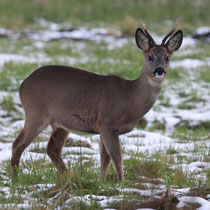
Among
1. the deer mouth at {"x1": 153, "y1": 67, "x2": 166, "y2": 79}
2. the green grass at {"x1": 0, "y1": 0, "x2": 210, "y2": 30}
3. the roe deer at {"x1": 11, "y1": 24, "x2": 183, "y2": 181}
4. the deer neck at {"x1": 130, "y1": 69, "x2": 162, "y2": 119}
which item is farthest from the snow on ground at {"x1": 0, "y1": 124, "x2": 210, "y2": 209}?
the green grass at {"x1": 0, "y1": 0, "x2": 210, "y2": 30}

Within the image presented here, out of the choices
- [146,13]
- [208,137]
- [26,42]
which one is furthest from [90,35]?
[208,137]

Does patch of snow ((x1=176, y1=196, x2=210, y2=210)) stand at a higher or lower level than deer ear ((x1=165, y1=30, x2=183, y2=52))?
lower

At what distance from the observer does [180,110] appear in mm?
9117

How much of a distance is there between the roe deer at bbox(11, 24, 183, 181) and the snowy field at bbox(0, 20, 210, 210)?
10.5 inches

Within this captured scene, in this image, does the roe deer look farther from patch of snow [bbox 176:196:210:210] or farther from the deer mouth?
patch of snow [bbox 176:196:210:210]

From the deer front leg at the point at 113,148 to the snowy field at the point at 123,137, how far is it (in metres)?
0.16

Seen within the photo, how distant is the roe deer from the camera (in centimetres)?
478

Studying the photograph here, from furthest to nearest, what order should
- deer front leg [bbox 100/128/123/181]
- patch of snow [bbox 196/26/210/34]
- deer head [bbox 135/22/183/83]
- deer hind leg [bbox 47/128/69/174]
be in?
patch of snow [bbox 196/26/210/34] < deer hind leg [bbox 47/128/69/174] < deer head [bbox 135/22/183/83] < deer front leg [bbox 100/128/123/181]

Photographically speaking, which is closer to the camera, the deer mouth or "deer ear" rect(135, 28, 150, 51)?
the deer mouth

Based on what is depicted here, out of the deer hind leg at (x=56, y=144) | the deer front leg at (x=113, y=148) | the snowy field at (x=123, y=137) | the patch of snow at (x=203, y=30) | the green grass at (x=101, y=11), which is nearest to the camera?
the snowy field at (x=123, y=137)

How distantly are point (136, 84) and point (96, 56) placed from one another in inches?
357

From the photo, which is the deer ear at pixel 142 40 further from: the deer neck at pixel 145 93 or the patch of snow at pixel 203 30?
the patch of snow at pixel 203 30

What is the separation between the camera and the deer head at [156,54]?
4.82m

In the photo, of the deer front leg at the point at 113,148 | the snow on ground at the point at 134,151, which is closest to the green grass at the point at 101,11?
the snow on ground at the point at 134,151
